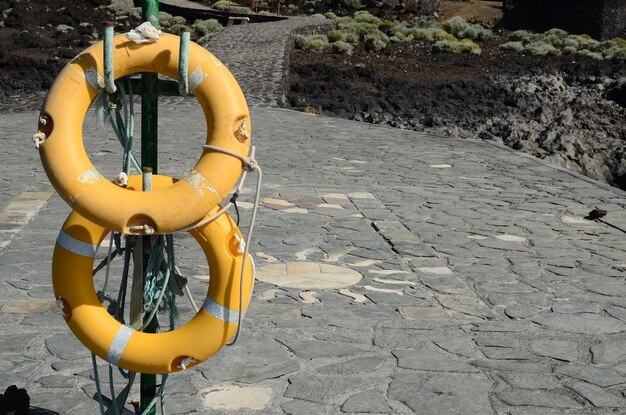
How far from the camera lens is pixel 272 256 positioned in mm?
7164

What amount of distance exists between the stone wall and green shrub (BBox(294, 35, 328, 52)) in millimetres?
10921

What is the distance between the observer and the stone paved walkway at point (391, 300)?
469cm

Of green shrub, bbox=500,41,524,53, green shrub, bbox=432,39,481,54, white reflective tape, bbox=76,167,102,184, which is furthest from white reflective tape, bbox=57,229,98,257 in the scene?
green shrub, bbox=500,41,524,53

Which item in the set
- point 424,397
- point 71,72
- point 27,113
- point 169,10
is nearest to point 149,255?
point 71,72

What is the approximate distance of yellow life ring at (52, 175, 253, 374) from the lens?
3.62 m

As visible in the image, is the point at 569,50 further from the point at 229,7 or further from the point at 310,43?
the point at 229,7

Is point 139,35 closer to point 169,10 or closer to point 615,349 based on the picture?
point 615,349

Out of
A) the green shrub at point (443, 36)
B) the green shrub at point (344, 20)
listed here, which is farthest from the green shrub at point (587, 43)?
the green shrub at point (344, 20)

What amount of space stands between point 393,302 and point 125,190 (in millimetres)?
2961

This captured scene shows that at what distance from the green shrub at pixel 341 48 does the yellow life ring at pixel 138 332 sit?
2427cm

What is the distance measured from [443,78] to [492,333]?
730 inches

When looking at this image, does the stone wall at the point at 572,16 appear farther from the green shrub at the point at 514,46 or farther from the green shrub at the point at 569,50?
the green shrub at the point at 514,46

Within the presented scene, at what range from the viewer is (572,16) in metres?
35.2

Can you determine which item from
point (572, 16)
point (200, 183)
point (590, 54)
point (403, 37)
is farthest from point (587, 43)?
point (200, 183)
